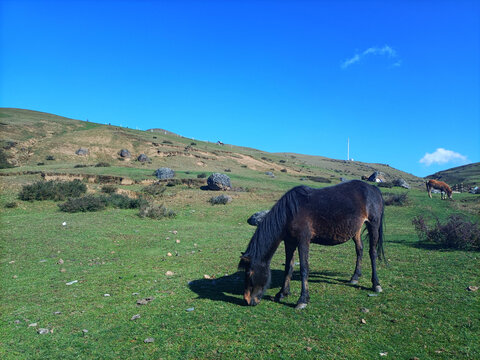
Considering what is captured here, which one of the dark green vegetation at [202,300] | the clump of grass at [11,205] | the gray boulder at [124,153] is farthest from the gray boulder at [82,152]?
the dark green vegetation at [202,300]

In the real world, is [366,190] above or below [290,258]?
above

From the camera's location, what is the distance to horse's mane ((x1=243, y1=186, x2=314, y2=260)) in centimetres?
665

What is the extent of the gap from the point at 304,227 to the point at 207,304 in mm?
2925

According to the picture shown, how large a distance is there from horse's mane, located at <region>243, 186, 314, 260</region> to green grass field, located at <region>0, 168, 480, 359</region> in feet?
4.16

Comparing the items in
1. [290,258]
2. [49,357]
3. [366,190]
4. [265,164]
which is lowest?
[49,357]

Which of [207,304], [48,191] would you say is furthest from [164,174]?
[207,304]

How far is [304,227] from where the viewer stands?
22.6ft

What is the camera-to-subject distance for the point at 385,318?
19.7 feet

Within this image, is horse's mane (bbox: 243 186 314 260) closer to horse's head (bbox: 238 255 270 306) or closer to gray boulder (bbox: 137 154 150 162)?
horse's head (bbox: 238 255 270 306)

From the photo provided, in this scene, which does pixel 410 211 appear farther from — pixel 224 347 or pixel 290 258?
pixel 224 347

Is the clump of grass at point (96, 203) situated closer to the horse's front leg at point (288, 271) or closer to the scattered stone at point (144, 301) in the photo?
the scattered stone at point (144, 301)

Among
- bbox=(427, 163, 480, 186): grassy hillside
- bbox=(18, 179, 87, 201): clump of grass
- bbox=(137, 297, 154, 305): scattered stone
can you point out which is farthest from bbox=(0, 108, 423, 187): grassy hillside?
bbox=(137, 297, 154, 305): scattered stone

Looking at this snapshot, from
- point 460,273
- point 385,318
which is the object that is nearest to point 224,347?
point 385,318

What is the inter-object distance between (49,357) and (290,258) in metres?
5.17
